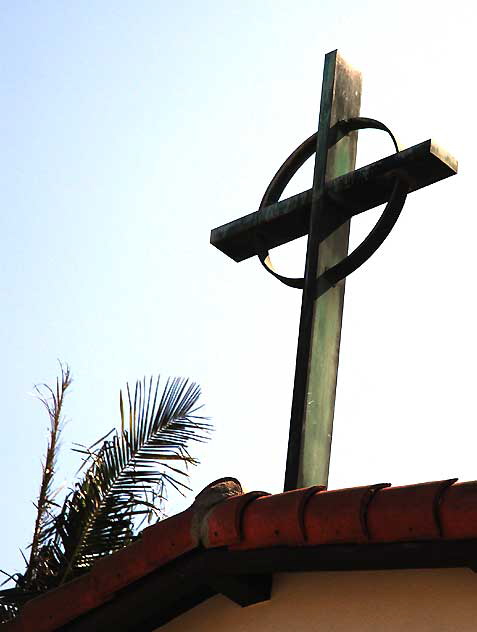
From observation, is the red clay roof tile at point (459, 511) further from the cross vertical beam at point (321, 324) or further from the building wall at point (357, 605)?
the cross vertical beam at point (321, 324)

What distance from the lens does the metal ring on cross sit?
16.5 feet

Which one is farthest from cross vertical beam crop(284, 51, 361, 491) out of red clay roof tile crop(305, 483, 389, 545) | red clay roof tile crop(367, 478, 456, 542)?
red clay roof tile crop(367, 478, 456, 542)

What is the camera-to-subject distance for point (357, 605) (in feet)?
13.5

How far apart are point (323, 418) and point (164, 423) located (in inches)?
114

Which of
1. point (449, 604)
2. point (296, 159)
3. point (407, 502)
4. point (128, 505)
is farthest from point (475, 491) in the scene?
point (128, 505)

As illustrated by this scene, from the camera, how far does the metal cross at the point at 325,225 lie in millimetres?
4809

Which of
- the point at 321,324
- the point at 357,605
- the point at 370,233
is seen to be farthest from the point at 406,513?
the point at 370,233

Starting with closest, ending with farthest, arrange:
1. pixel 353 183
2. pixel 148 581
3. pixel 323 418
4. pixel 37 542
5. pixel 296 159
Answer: pixel 148 581 < pixel 323 418 < pixel 353 183 < pixel 296 159 < pixel 37 542

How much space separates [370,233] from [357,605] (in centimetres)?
165

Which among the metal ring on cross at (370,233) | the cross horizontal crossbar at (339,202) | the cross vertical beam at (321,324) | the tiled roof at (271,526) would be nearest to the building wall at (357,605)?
the tiled roof at (271,526)

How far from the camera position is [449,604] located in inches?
151

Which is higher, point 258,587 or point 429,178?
point 429,178

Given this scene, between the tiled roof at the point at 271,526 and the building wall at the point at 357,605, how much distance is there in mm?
317

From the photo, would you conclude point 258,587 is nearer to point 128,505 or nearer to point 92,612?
point 92,612
